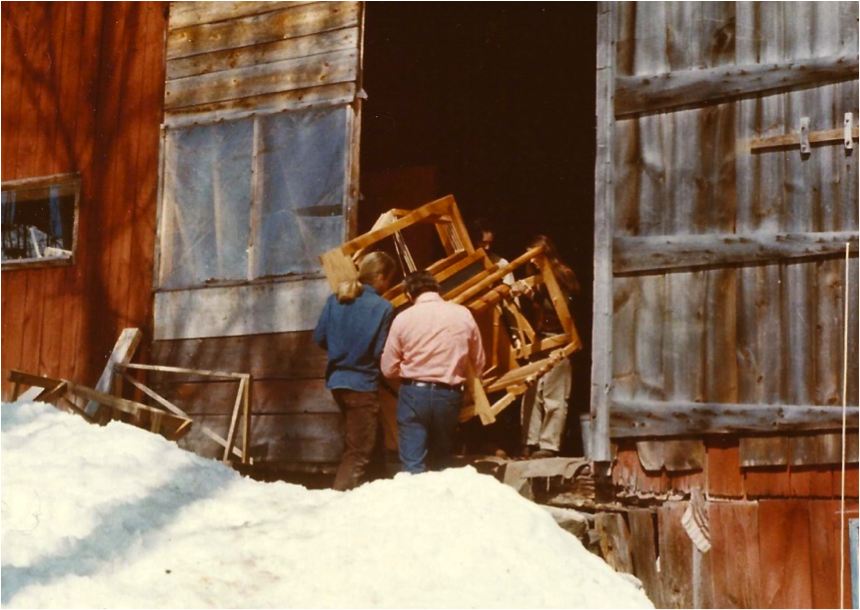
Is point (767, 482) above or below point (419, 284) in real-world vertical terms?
below

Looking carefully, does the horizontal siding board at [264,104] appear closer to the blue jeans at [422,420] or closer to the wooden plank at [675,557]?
the blue jeans at [422,420]

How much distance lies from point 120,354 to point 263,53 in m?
3.05

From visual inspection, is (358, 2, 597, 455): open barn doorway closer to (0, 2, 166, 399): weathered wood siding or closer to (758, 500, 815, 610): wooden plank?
(0, 2, 166, 399): weathered wood siding

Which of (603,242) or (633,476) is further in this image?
(603,242)

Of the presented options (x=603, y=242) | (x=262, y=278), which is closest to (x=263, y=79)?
(x=262, y=278)

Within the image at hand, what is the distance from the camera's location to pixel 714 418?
23.6 ft

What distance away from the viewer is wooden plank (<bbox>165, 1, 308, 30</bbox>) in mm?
9562

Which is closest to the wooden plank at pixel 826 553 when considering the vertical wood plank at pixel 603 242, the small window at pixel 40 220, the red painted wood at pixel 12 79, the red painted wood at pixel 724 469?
the red painted wood at pixel 724 469

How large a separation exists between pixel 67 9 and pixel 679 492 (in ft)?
26.0

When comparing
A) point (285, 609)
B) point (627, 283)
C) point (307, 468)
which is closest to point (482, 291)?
point (627, 283)

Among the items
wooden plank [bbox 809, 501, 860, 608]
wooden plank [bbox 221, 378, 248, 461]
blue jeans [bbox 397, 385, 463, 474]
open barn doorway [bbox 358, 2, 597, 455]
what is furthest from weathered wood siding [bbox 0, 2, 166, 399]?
wooden plank [bbox 809, 501, 860, 608]

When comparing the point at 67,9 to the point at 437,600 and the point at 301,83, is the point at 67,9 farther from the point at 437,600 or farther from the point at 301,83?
the point at 437,600

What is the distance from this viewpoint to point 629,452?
24.5 ft

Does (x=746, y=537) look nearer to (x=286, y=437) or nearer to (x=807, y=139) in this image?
(x=807, y=139)
